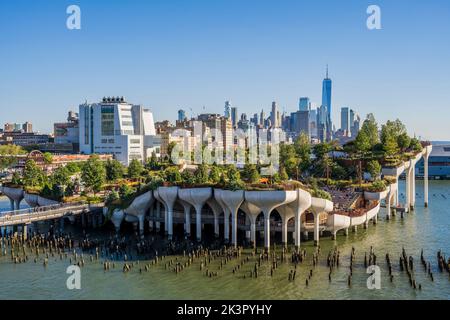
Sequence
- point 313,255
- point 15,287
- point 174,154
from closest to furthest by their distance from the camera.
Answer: point 15,287 → point 313,255 → point 174,154

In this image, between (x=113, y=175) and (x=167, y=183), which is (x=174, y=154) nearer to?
(x=113, y=175)

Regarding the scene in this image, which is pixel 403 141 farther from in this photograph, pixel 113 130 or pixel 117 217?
pixel 113 130

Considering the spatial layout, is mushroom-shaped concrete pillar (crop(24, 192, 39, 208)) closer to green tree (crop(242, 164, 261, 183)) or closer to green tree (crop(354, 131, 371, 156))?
green tree (crop(242, 164, 261, 183))
